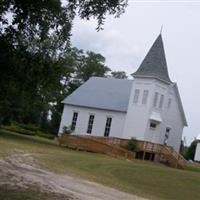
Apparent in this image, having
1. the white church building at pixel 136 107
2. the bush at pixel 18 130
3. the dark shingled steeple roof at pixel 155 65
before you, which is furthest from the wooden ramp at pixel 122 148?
the bush at pixel 18 130

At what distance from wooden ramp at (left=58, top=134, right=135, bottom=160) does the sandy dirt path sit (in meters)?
21.9

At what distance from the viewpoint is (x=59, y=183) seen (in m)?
20.6

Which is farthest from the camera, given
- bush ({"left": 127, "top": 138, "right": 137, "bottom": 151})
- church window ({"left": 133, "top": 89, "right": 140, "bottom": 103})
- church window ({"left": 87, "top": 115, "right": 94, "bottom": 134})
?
church window ({"left": 87, "top": 115, "right": 94, "bottom": 134})

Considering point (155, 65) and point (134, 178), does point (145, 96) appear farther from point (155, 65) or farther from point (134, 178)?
point (134, 178)

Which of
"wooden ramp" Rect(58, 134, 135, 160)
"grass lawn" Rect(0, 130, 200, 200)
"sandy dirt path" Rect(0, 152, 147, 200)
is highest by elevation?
"wooden ramp" Rect(58, 134, 135, 160)

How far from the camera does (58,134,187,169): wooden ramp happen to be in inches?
1876

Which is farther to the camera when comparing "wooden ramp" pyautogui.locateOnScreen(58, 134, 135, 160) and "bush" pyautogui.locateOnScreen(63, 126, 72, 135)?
"bush" pyautogui.locateOnScreen(63, 126, 72, 135)

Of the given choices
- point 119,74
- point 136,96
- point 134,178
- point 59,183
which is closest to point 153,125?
point 136,96

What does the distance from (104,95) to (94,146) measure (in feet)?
43.5

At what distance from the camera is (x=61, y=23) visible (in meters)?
12.9

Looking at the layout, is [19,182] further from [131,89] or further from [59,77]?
[131,89]

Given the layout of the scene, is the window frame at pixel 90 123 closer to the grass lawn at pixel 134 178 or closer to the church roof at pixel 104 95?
the church roof at pixel 104 95

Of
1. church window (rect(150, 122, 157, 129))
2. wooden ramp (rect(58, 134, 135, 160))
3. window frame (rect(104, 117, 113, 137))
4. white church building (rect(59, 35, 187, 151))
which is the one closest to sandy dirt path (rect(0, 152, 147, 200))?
wooden ramp (rect(58, 134, 135, 160))

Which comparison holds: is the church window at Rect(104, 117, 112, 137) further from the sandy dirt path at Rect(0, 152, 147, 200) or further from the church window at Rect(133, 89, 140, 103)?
the sandy dirt path at Rect(0, 152, 147, 200)
